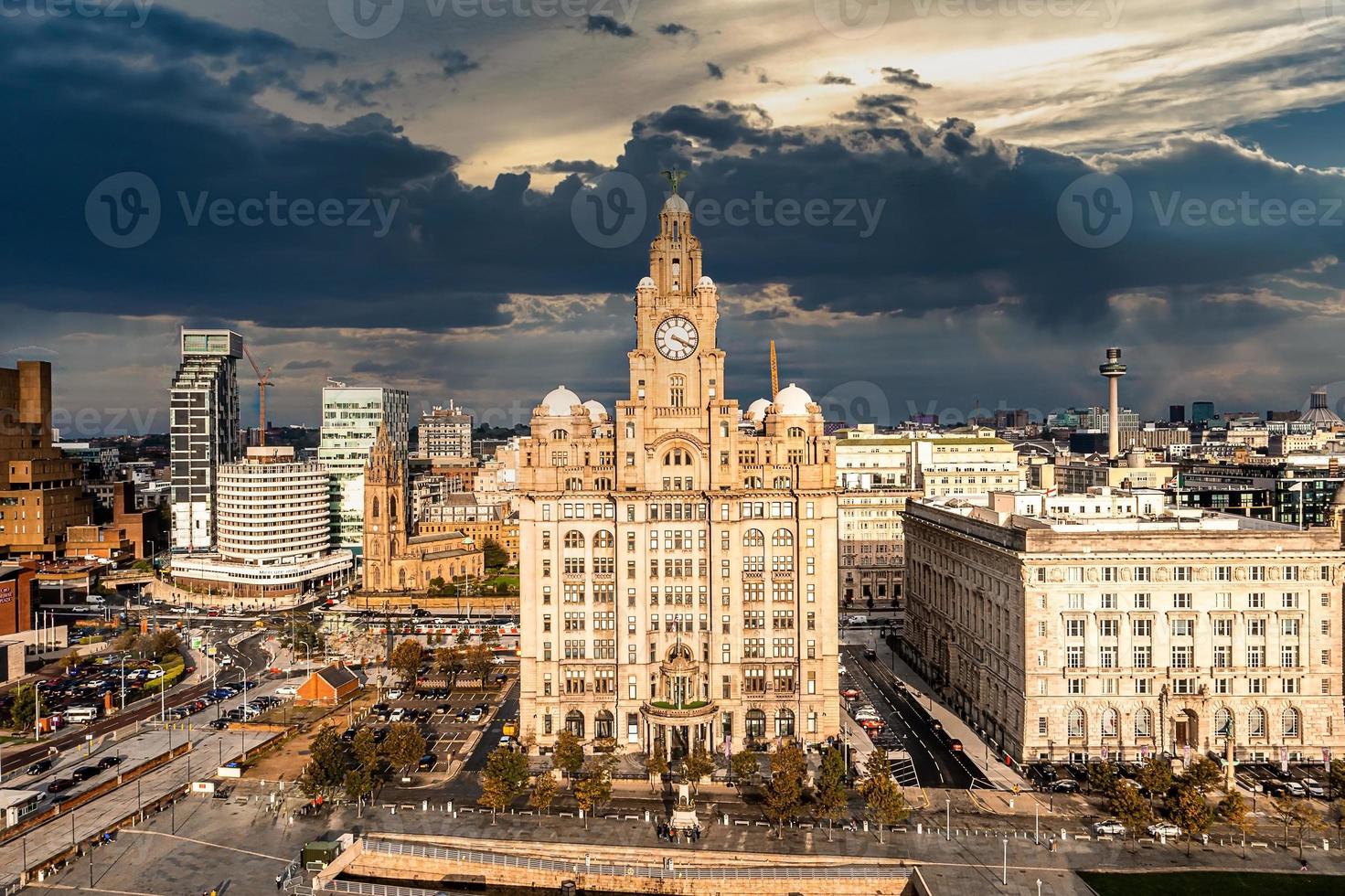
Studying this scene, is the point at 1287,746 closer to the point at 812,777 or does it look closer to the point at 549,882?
the point at 812,777

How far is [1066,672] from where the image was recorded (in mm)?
91375

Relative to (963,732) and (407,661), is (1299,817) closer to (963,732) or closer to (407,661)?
(963,732)

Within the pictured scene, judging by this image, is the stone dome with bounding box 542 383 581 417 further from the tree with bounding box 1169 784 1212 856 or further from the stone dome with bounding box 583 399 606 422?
the tree with bounding box 1169 784 1212 856

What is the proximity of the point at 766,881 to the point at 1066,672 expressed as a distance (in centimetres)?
3675

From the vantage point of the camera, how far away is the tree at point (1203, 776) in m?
79.0

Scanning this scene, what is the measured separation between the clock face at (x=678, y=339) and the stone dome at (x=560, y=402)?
10.8 m

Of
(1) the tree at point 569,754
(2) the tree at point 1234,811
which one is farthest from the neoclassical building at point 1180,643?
(1) the tree at point 569,754

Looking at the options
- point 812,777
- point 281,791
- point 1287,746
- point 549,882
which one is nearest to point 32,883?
point 281,791

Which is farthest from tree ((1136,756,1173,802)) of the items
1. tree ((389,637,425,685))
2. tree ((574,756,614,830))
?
tree ((389,637,425,685))

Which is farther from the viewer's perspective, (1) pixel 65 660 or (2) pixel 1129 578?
(1) pixel 65 660

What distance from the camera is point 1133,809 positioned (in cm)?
7406

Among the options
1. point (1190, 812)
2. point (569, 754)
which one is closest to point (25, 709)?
point (569, 754)

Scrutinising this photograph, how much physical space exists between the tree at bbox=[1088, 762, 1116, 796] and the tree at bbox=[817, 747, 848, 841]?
21.0 meters

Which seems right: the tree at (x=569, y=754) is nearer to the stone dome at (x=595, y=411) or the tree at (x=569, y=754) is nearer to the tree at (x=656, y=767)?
the tree at (x=656, y=767)
